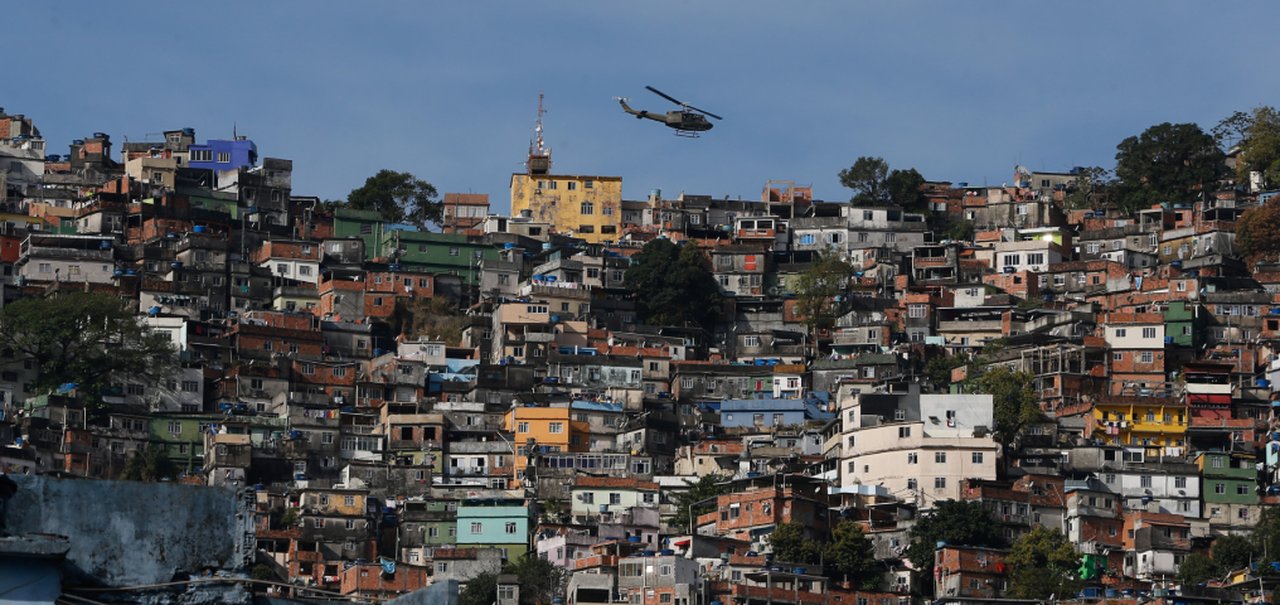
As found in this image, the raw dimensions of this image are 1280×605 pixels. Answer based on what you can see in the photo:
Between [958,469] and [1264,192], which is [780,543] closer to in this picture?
[958,469]

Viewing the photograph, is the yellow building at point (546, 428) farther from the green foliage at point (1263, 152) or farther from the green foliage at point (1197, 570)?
the green foliage at point (1263, 152)

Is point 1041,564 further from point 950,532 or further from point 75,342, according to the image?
point 75,342

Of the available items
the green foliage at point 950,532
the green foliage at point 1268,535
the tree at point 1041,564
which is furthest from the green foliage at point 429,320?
the green foliage at point 1268,535

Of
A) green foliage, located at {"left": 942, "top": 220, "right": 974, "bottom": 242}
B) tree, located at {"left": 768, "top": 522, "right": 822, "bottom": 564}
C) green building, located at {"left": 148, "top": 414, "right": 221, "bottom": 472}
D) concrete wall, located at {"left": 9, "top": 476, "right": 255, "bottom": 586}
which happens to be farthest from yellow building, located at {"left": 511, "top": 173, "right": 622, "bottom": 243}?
concrete wall, located at {"left": 9, "top": 476, "right": 255, "bottom": 586}

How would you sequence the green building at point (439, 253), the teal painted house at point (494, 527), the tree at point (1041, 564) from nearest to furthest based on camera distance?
1. the tree at point (1041, 564)
2. the teal painted house at point (494, 527)
3. the green building at point (439, 253)

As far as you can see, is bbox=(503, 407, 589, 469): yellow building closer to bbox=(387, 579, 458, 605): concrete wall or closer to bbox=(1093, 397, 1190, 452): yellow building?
bbox=(1093, 397, 1190, 452): yellow building

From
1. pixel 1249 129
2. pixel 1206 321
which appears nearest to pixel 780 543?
pixel 1206 321
